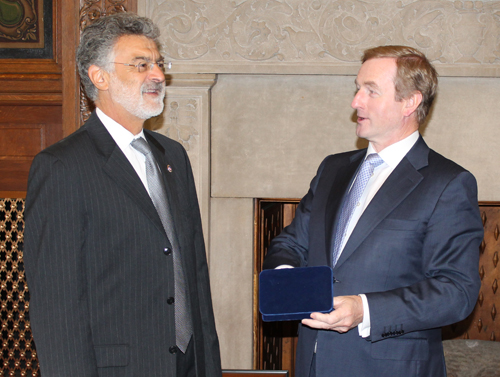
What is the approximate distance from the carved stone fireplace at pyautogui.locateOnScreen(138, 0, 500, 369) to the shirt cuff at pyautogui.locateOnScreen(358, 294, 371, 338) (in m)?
1.52

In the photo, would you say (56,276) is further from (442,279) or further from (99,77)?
(442,279)

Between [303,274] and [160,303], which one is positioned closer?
[303,274]

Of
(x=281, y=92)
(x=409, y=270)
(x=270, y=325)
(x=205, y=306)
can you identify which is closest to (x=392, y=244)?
(x=409, y=270)

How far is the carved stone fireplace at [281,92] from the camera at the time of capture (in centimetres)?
294

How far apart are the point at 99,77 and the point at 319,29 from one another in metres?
1.59

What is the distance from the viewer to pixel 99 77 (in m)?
1.83

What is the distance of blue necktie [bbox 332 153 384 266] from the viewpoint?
182 cm

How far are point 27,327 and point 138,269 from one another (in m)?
2.11

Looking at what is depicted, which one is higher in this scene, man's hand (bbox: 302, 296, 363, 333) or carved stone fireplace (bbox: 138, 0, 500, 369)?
carved stone fireplace (bbox: 138, 0, 500, 369)

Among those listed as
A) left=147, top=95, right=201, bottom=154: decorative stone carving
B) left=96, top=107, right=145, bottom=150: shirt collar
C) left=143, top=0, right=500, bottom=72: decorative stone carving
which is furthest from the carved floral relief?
left=96, top=107, right=145, bottom=150: shirt collar

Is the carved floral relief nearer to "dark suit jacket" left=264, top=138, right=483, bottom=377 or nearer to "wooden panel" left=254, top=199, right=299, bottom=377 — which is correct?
"wooden panel" left=254, top=199, right=299, bottom=377

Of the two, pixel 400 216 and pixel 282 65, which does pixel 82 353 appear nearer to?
pixel 400 216

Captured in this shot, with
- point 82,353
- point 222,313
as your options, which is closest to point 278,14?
point 222,313

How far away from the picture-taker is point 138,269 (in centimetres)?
163
